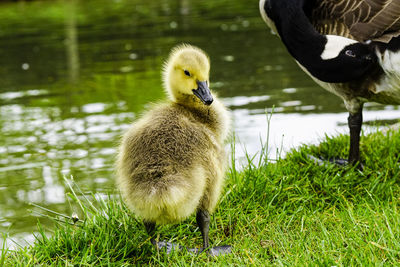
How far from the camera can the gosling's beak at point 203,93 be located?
344cm

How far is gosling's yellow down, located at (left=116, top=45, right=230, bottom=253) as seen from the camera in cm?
318

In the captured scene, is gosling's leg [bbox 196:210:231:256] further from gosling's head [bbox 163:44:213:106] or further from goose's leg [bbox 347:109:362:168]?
goose's leg [bbox 347:109:362:168]

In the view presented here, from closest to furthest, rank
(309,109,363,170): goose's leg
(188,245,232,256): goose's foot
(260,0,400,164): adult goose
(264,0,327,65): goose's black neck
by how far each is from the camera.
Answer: (188,245,232,256): goose's foot < (260,0,400,164): adult goose < (264,0,327,65): goose's black neck < (309,109,363,170): goose's leg

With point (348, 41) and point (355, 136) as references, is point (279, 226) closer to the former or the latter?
point (355, 136)

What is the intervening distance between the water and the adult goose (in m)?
0.68

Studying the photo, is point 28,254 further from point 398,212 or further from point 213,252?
point 398,212

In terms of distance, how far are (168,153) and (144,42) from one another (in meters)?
11.5

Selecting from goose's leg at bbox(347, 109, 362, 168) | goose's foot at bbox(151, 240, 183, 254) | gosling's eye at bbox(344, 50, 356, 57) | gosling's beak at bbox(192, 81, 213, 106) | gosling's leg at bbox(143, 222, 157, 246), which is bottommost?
goose's foot at bbox(151, 240, 183, 254)

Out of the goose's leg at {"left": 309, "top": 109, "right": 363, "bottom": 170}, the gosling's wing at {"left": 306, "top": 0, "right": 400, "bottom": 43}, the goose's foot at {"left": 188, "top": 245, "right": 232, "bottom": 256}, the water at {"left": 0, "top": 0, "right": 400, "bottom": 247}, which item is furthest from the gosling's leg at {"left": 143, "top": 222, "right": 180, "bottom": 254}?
the gosling's wing at {"left": 306, "top": 0, "right": 400, "bottom": 43}

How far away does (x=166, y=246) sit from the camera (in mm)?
3494

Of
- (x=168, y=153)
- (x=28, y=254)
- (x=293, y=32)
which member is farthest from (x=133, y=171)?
(x=293, y=32)

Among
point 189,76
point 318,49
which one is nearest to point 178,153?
point 189,76

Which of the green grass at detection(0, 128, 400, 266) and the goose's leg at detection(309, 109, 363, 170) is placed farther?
the goose's leg at detection(309, 109, 363, 170)

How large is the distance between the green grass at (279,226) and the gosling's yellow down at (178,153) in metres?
0.22
